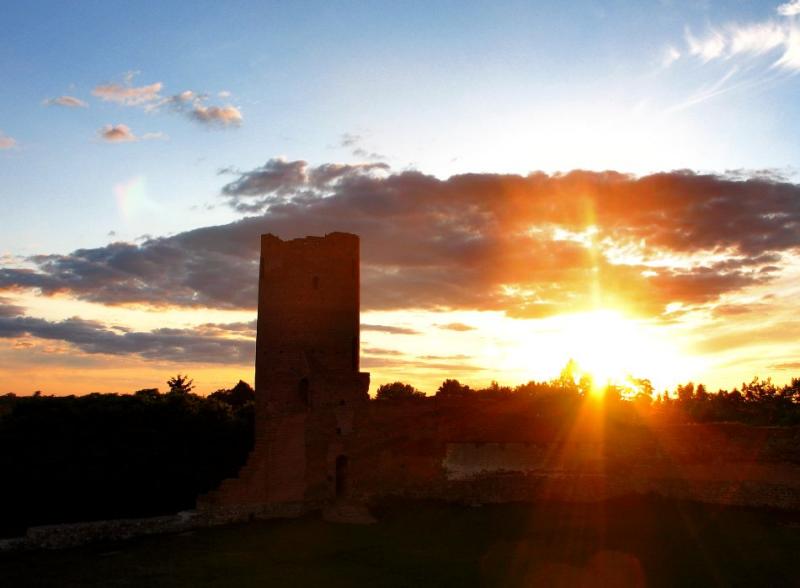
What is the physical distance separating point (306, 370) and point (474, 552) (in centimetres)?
923

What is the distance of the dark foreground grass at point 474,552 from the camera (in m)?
15.6

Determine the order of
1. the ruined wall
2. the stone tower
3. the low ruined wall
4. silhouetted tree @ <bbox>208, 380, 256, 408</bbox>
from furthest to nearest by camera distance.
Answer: silhouetted tree @ <bbox>208, 380, 256, 408</bbox> → the stone tower → the ruined wall → the low ruined wall

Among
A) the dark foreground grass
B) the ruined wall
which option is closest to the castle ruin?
the ruined wall

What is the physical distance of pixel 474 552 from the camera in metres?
18.0

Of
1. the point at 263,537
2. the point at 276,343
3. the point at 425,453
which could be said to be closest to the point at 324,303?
the point at 276,343

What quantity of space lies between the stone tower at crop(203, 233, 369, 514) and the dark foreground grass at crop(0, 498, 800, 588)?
1.99 m

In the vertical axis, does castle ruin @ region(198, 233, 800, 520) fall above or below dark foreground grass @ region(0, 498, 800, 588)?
above

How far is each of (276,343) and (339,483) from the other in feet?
16.0

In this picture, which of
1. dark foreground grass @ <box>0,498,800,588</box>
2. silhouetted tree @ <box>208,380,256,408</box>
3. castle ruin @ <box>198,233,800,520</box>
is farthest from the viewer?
silhouetted tree @ <box>208,380,256,408</box>

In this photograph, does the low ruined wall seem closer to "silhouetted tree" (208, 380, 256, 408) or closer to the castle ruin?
the castle ruin

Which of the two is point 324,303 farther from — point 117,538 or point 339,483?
point 117,538

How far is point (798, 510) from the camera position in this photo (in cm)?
2120

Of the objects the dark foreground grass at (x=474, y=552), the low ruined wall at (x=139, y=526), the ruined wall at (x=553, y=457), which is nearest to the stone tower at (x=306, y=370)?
the low ruined wall at (x=139, y=526)

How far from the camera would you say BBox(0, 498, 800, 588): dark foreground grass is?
15.6m
